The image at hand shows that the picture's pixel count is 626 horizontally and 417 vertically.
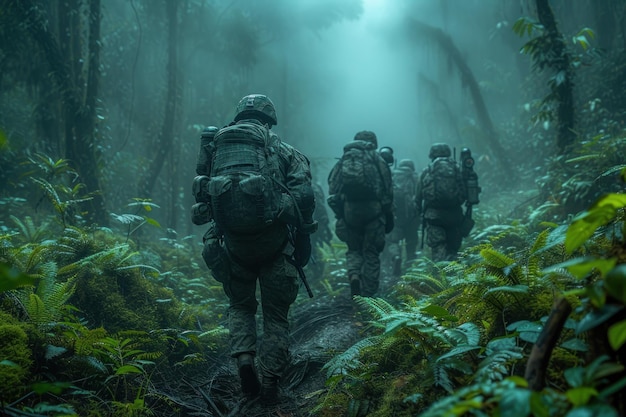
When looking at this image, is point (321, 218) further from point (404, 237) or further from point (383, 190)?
point (383, 190)

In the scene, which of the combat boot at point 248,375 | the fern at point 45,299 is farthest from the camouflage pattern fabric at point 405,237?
the fern at point 45,299

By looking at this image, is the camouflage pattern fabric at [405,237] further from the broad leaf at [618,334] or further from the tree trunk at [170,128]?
the broad leaf at [618,334]

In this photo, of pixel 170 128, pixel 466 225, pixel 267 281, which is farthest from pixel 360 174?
pixel 170 128

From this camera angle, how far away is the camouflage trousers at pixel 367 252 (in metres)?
7.40

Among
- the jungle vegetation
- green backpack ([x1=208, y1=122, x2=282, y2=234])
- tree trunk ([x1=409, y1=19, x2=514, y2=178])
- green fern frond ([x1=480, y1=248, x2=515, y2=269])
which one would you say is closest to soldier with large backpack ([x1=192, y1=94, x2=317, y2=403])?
green backpack ([x1=208, y1=122, x2=282, y2=234])

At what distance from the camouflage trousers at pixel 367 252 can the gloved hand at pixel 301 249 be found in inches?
112

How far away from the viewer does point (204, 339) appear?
5258 millimetres

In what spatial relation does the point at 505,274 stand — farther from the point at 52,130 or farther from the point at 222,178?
the point at 52,130

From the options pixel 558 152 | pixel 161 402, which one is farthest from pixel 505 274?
pixel 558 152

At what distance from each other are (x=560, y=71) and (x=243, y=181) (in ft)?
24.1

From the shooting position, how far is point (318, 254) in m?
11.9

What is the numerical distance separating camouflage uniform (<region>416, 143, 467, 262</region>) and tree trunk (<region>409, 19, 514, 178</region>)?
11810 mm

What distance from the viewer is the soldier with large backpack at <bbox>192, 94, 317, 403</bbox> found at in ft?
13.0

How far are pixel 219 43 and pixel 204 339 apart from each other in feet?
62.1
